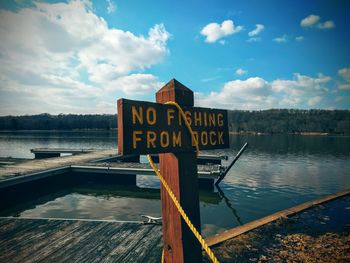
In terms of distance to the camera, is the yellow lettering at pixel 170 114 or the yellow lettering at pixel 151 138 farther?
the yellow lettering at pixel 170 114

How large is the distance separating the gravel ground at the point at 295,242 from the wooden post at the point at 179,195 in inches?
96.9

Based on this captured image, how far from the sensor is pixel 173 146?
7.88 feet

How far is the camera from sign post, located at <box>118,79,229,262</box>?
7.17ft

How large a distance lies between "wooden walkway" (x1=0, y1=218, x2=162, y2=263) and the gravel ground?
1.51 meters

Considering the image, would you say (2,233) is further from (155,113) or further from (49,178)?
(49,178)

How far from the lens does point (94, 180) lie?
54.3 ft

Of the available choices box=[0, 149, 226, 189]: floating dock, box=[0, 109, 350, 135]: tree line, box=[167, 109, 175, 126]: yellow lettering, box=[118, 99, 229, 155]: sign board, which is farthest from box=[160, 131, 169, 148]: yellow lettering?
box=[0, 109, 350, 135]: tree line

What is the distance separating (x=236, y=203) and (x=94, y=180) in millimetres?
10267

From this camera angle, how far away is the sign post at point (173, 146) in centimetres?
219

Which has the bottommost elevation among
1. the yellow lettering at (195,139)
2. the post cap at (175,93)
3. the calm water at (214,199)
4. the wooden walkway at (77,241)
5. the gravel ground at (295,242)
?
the calm water at (214,199)

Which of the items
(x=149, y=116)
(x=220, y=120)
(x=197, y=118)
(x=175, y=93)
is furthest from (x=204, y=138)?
(x=149, y=116)

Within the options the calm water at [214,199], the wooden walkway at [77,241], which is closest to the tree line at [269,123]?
the calm water at [214,199]

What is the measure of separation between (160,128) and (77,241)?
4453mm

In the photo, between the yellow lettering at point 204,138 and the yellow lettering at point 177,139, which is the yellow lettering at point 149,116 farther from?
the yellow lettering at point 204,138
